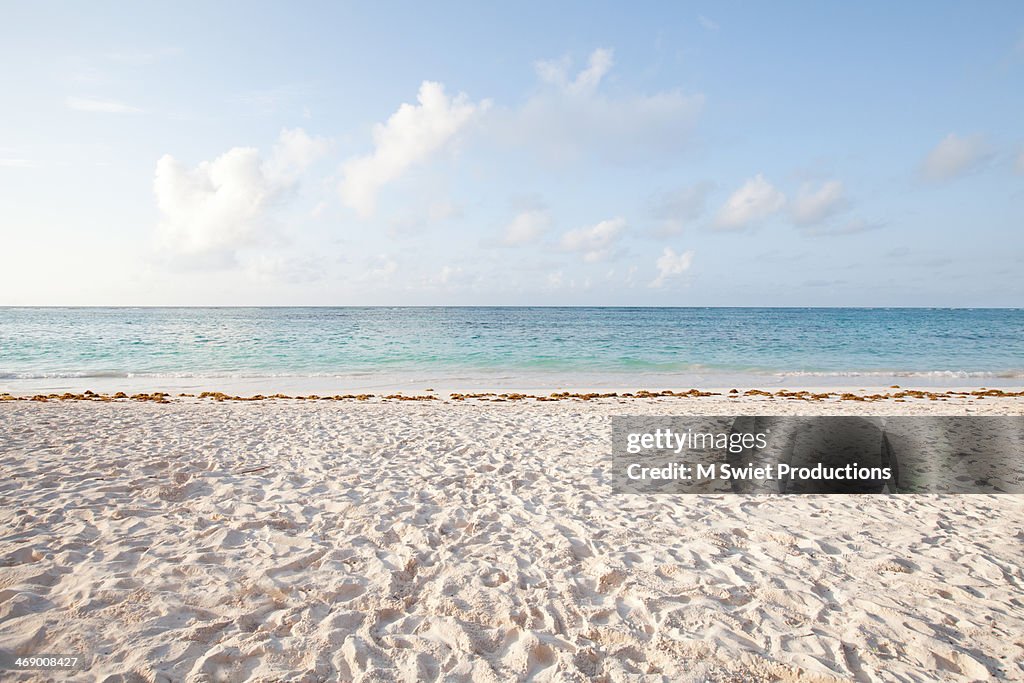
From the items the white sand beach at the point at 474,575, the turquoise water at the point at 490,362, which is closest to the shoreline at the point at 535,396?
the turquoise water at the point at 490,362

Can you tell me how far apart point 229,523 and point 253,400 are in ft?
28.0

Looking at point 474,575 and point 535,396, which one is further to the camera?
point 535,396

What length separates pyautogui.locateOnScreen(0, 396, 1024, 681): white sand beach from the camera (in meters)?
2.89

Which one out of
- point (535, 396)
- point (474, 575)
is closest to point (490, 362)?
point (535, 396)

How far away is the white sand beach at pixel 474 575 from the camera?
289cm

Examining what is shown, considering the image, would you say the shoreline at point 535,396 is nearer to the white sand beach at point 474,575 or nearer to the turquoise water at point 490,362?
the turquoise water at point 490,362

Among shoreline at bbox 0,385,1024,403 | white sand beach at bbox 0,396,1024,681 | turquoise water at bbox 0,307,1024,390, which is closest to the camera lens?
white sand beach at bbox 0,396,1024,681

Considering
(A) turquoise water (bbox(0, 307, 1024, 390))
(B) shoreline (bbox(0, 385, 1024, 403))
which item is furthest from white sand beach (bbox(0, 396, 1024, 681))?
(A) turquoise water (bbox(0, 307, 1024, 390))

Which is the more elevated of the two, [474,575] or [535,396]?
[474,575]

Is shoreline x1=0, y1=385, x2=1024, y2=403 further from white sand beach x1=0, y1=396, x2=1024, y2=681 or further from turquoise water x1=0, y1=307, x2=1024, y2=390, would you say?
white sand beach x1=0, y1=396, x2=1024, y2=681

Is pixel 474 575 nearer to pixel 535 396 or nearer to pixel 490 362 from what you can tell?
pixel 535 396

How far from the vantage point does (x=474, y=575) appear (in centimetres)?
377

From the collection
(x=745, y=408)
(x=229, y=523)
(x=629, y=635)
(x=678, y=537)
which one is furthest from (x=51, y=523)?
(x=745, y=408)

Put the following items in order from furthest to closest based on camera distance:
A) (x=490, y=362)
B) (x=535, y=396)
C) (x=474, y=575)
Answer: (x=490, y=362), (x=535, y=396), (x=474, y=575)
